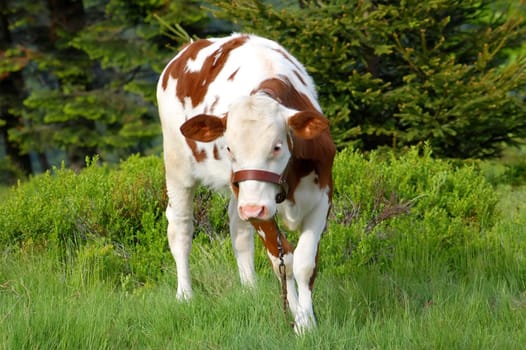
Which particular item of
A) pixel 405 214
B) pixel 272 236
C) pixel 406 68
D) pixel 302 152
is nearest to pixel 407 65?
pixel 406 68

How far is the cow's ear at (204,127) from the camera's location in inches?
160

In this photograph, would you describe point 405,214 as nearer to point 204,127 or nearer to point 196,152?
point 196,152

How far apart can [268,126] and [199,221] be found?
3144mm

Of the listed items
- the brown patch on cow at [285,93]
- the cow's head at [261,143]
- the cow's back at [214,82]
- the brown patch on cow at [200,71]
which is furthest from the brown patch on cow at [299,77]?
→ the cow's head at [261,143]

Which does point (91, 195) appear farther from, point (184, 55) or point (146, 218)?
point (184, 55)

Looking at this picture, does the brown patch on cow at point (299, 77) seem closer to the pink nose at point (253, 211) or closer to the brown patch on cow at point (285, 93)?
the brown patch on cow at point (285, 93)

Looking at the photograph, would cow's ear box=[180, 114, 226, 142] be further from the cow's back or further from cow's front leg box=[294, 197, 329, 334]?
cow's front leg box=[294, 197, 329, 334]

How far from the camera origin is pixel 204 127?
4133 mm

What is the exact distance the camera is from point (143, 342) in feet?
13.8

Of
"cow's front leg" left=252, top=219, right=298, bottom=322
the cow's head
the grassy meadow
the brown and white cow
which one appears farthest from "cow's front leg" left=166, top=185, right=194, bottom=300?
the cow's head

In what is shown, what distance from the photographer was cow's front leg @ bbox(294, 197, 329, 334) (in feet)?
14.2

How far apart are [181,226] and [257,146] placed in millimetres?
2163

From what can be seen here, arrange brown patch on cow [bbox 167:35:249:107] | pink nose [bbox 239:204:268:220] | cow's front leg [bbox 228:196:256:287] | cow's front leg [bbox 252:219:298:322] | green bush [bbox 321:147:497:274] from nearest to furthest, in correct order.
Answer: pink nose [bbox 239:204:268:220] → cow's front leg [bbox 252:219:298:322] → brown patch on cow [bbox 167:35:249:107] → cow's front leg [bbox 228:196:256:287] → green bush [bbox 321:147:497:274]

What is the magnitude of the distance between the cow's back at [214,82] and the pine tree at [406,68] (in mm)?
3173
